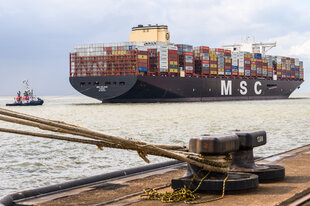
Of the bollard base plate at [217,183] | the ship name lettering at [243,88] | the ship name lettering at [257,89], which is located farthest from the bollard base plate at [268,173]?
the ship name lettering at [257,89]

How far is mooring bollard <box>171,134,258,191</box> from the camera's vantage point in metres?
5.00

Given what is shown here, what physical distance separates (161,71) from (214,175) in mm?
53578

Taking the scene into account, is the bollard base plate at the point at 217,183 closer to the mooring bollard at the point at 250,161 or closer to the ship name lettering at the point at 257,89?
the mooring bollard at the point at 250,161

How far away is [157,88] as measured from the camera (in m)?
57.0

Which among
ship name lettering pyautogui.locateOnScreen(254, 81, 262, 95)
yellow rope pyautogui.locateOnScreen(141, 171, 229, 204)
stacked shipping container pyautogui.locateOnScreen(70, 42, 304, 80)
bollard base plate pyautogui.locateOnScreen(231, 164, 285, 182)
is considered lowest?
yellow rope pyautogui.locateOnScreen(141, 171, 229, 204)

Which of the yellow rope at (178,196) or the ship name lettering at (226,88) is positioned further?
the ship name lettering at (226,88)

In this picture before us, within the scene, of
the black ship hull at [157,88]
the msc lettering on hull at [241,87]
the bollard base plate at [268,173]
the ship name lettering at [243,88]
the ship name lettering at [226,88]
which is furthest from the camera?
the ship name lettering at [243,88]

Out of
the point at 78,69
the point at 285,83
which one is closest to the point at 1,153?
the point at 78,69

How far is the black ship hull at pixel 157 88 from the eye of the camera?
56.1 meters

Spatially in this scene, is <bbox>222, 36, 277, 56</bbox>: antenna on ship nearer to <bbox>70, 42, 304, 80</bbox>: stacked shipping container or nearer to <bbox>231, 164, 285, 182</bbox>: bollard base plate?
<bbox>70, 42, 304, 80</bbox>: stacked shipping container

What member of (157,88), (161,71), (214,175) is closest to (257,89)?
(161,71)

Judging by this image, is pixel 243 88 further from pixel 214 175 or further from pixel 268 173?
pixel 214 175

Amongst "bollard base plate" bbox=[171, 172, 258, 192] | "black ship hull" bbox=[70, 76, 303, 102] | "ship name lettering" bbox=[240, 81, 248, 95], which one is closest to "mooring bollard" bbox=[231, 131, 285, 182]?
"bollard base plate" bbox=[171, 172, 258, 192]

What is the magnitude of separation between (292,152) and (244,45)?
77202mm
